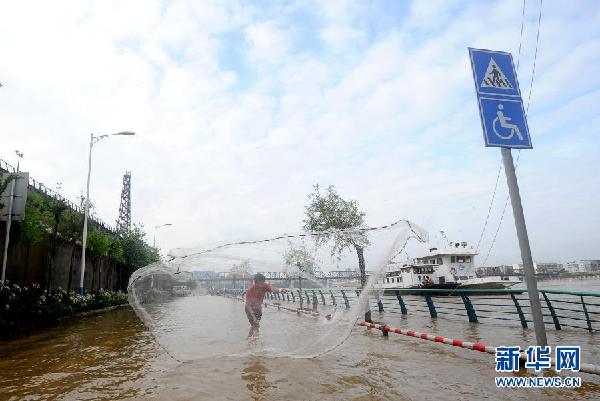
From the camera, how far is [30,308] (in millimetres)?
14297

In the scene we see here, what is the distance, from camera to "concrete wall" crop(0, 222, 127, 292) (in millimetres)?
17719

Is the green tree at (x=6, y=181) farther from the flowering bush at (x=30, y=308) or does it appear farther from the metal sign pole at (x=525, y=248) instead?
the metal sign pole at (x=525, y=248)

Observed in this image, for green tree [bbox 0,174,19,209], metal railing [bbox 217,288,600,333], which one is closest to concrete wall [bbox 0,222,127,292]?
green tree [bbox 0,174,19,209]

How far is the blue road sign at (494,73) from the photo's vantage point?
6.50m

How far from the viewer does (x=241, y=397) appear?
541 cm

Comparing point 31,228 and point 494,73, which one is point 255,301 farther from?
point 31,228

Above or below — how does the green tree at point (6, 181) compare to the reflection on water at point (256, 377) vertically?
above

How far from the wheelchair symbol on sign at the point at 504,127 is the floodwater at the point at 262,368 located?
3717 millimetres

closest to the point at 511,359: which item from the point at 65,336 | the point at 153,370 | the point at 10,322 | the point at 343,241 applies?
the point at 343,241

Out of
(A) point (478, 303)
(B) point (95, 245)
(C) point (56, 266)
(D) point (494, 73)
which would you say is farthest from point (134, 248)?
(D) point (494, 73)

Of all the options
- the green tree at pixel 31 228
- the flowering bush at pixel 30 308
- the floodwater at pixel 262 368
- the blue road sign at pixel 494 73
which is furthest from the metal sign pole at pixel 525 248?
the green tree at pixel 31 228

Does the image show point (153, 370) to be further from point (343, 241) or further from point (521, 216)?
point (521, 216)

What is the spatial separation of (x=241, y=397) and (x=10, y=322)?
36.0ft

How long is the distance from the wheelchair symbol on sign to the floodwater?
3.72m
